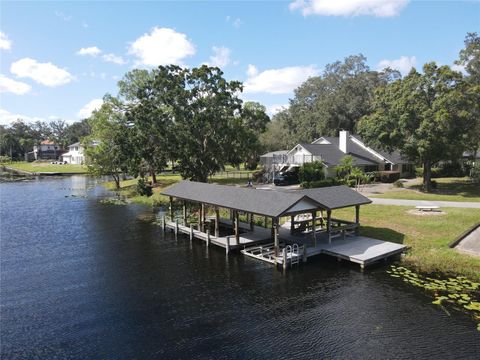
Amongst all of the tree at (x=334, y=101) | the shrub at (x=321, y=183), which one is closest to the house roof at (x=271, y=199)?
the shrub at (x=321, y=183)

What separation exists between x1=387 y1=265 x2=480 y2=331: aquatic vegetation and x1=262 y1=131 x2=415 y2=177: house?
3015 centimetres

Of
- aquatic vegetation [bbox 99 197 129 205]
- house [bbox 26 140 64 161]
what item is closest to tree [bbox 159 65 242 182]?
aquatic vegetation [bbox 99 197 129 205]

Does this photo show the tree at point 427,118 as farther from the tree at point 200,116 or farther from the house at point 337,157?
the tree at point 200,116

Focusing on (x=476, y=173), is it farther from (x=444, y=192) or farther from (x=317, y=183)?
(x=317, y=183)

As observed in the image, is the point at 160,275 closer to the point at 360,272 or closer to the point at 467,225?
the point at 360,272

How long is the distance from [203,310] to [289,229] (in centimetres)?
1334

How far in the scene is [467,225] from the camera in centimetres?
2666

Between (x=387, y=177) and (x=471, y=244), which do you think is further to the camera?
(x=387, y=177)

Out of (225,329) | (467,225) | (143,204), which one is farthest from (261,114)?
(225,329)

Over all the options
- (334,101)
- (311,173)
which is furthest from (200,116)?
(334,101)

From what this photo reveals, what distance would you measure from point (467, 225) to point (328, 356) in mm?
19555

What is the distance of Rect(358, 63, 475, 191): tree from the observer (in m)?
38.9

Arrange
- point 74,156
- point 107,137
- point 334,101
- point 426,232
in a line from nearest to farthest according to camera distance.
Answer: point 426,232
point 107,137
point 334,101
point 74,156

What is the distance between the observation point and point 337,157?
171 ft
